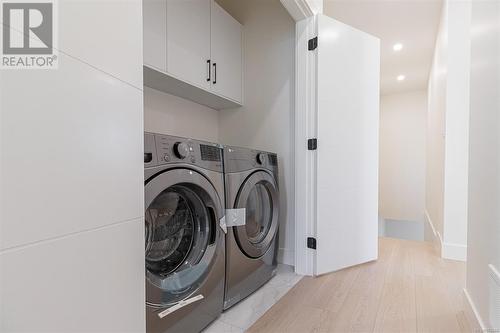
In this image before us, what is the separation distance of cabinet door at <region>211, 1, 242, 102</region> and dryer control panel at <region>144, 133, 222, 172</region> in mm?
840

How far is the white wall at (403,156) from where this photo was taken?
15.5ft

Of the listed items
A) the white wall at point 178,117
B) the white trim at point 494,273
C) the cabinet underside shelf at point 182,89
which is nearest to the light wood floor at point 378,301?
the white trim at point 494,273

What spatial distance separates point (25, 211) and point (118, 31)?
46cm

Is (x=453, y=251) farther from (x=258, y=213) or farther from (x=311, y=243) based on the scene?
(x=258, y=213)

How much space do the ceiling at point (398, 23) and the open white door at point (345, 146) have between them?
66 centimetres

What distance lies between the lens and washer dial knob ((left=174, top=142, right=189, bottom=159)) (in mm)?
1101

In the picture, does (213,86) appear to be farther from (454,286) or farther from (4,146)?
(454,286)

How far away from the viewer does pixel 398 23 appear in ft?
9.06

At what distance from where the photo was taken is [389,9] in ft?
8.29

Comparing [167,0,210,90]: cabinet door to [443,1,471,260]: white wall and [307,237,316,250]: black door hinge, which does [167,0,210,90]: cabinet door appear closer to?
[307,237,316,250]: black door hinge

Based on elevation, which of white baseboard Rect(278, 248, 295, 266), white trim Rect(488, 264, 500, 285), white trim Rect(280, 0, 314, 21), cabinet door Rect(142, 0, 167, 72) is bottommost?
white baseboard Rect(278, 248, 295, 266)

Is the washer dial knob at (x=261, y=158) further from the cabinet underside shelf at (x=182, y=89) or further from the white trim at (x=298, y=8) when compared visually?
the white trim at (x=298, y=8)

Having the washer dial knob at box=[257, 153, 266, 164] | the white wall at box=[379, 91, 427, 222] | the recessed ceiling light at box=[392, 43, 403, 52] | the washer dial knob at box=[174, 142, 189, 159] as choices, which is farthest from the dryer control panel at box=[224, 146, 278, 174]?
the white wall at box=[379, 91, 427, 222]

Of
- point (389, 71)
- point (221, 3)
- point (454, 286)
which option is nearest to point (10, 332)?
point (454, 286)
